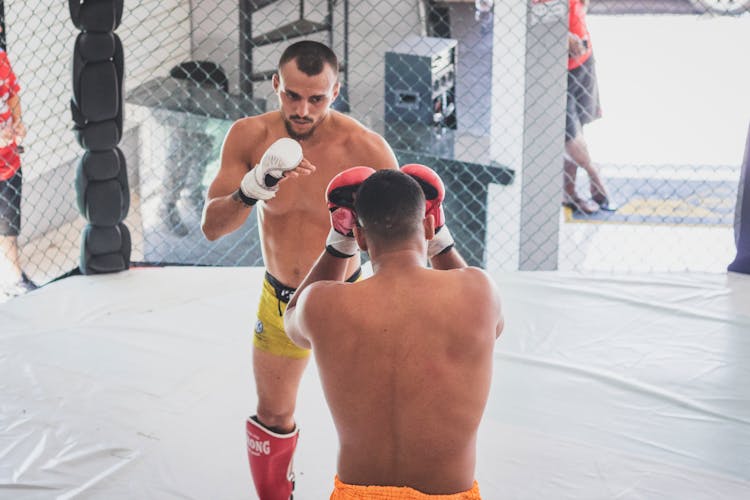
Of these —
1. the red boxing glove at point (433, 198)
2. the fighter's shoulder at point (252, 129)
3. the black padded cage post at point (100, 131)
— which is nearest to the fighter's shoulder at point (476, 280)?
the red boxing glove at point (433, 198)

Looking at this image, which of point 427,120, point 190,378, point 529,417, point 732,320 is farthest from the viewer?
point 427,120

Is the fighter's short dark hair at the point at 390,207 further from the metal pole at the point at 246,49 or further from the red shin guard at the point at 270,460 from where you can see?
the metal pole at the point at 246,49

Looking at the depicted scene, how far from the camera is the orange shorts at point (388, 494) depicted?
1233 millimetres

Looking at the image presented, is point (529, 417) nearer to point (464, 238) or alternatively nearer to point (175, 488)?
point (175, 488)

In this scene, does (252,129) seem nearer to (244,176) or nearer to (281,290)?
(244,176)

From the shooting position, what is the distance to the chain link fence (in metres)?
3.76

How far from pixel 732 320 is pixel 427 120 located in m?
2.26

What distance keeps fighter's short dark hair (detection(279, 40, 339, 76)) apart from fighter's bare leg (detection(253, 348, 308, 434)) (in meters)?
0.66

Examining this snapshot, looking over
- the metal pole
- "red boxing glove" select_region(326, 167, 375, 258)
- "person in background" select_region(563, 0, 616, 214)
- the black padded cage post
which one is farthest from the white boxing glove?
the metal pole

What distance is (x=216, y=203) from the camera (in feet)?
5.78

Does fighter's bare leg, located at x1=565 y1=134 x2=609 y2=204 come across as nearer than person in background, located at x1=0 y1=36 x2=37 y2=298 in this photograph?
No

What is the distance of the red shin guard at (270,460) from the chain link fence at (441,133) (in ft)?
7.03

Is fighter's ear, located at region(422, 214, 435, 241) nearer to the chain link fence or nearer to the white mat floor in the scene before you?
the white mat floor

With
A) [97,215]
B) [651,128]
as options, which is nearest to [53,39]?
[97,215]
